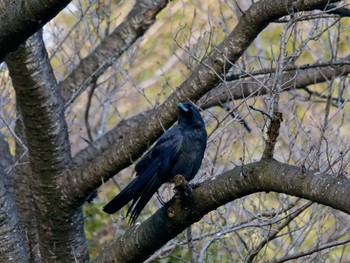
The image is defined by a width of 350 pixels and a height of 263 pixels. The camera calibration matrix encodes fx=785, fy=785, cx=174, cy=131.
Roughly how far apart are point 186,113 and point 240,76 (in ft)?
1.53

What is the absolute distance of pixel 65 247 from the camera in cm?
566

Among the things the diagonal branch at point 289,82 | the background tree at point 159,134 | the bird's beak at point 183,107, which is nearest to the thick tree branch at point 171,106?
the background tree at point 159,134

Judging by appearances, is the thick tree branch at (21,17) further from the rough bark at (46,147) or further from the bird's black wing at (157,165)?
the rough bark at (46,147)

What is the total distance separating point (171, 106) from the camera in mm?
5410

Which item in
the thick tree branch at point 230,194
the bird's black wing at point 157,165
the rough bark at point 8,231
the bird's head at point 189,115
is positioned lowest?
the thick tree branch at point 230,194

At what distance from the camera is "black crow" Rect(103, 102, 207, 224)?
15.5 ft

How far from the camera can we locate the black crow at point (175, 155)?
4719 mm

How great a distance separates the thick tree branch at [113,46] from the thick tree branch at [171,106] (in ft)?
3.39

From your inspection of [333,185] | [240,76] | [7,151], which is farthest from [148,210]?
[333,185]

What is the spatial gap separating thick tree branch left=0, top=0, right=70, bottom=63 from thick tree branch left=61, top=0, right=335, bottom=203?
1652 millimetres

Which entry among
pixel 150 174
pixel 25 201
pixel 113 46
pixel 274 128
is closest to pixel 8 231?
pixel 150 174

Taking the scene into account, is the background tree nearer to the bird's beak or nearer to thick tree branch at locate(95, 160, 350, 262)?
thick tree branch at locate(95, 160, 350, 262)

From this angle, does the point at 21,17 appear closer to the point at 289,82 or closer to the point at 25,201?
the point at 289,82

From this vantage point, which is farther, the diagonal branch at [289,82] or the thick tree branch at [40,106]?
the diagonal branch at [289,82]
